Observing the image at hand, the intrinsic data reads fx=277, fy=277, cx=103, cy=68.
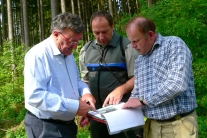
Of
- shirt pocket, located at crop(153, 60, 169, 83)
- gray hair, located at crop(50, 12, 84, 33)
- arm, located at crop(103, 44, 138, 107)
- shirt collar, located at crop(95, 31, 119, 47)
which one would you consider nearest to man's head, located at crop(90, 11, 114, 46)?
shirt collar, located at crop(95, 31, 119, 47)

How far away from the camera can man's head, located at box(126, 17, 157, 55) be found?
7.36ft

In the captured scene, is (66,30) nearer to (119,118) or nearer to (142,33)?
(142,33)

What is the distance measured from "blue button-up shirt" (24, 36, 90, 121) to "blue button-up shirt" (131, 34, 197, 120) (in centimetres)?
60

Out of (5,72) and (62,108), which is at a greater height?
(62,108)

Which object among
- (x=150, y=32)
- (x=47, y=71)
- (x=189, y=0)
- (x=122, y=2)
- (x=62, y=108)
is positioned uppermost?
(x=122, y=2)

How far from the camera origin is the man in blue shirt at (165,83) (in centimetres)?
207

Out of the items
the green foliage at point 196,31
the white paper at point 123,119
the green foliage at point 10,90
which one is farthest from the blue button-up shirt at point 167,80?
the green foliage at point 10,90

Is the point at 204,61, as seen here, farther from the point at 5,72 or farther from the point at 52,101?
the point at 5,72

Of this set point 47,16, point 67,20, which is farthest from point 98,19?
point 47,16

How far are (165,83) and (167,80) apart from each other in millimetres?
27

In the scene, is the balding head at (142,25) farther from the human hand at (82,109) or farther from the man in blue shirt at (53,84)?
the human hand at (82,109)

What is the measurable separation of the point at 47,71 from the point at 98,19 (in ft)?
3.14

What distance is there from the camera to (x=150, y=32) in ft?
7.47

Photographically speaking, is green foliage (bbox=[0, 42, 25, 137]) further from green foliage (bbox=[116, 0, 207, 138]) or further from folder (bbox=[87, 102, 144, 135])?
folder (bbox=[87, 102, 144, 135])
